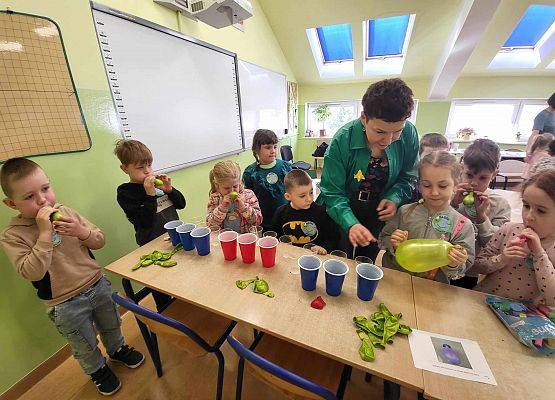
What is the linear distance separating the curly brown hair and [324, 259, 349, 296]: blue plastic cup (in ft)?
2.31

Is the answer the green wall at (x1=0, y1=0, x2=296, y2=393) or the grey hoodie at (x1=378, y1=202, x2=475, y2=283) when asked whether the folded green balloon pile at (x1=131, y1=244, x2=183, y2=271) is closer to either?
the green wall at (x1=0, y1=0, x2=296, y2=393)

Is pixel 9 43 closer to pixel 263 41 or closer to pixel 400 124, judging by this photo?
pixel 400 124

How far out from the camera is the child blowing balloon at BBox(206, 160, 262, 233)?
1614 mm

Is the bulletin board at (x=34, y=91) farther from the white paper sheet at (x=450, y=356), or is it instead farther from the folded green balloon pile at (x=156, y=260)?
the white paper sheet at (x=450, y=356)

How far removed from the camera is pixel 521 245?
0.95m

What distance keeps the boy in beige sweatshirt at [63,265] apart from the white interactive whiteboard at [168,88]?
37.8 inches

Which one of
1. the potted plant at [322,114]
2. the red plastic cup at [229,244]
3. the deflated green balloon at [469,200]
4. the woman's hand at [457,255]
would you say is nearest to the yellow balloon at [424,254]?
the woman's hand at [457,255]

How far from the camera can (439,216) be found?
1.19m

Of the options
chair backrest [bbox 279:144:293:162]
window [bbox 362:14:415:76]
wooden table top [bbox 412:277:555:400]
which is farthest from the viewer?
chair backrest [bbox 279:144:293:162]

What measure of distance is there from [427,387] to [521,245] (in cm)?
69

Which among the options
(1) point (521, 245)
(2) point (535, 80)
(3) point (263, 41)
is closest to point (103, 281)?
(1) point (521, 245)

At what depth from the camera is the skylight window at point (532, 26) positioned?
3965 mm

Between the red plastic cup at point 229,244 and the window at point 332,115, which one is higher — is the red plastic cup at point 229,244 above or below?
below

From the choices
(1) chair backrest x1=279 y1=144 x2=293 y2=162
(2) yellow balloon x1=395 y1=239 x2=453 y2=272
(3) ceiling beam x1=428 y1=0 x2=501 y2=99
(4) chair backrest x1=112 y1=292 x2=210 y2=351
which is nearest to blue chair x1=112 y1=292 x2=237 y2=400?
(4) chair backrest x1=112 y1=292 x2=210 y2=351
